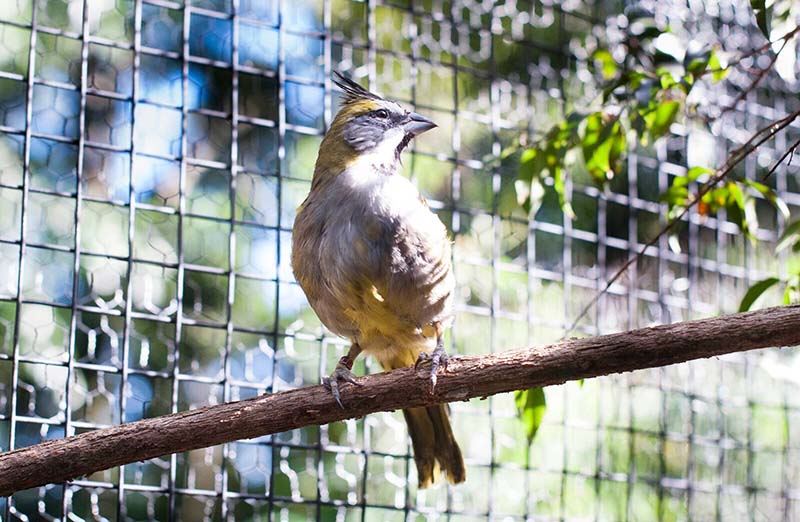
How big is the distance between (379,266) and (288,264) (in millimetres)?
939

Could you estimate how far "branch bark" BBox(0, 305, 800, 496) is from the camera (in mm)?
2562

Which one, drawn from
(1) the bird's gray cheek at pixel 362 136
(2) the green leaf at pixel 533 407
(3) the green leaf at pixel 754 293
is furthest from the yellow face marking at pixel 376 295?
(3) the green leaf at pixel 754 293

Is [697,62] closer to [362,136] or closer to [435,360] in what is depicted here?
[362,136]

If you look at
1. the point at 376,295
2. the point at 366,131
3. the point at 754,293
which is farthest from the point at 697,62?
the point at 376,295

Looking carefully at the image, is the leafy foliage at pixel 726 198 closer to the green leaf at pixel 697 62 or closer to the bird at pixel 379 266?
the green leaf at pixel 697 62

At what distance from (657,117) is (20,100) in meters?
2.70

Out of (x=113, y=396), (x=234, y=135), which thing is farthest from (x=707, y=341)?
(x=113, y=396)

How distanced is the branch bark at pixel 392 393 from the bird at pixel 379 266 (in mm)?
358

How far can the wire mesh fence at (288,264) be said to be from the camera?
13.5 feet

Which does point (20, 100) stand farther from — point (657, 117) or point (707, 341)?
point (707, 341)

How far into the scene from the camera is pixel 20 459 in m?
2.80

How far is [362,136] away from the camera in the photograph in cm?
400

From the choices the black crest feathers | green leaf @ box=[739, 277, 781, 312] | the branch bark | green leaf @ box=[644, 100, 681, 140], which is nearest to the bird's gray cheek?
the black crest feathers

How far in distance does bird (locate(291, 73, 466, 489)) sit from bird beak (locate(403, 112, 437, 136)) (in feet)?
0.54
